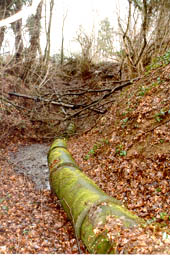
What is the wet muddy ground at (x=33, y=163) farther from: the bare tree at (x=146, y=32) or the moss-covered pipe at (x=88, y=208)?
the bare tree at (x=146, y=32)

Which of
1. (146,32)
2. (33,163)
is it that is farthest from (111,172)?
(146,32)

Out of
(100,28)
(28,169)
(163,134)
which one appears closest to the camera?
(163,134)

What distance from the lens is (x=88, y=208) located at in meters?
4.27

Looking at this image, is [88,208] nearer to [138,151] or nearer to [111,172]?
[111,172]

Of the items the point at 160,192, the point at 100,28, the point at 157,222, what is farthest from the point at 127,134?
the point at 100,28

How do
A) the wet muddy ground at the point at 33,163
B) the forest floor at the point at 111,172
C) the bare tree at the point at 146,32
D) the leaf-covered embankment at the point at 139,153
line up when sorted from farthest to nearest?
the bare tree at the point at 146,32 < the wet muddy ground at the point at 33,163 < the leaf-covered embankment at the point at 139,153 < the forest floor at the point at 111,172

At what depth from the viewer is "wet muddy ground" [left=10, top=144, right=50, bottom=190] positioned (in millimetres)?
7660

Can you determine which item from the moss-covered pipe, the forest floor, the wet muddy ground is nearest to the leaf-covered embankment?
the forest floor

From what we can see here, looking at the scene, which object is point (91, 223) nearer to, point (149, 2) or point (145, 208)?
point (145, 208)

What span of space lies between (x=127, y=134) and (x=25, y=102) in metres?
8.19

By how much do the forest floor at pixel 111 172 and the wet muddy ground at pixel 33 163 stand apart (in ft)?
0.12

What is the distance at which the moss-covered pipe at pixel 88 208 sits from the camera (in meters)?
3.57

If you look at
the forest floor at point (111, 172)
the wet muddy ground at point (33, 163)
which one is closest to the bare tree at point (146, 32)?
the forest floor at point (111, 172)

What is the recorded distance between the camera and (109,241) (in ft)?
10.9
